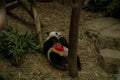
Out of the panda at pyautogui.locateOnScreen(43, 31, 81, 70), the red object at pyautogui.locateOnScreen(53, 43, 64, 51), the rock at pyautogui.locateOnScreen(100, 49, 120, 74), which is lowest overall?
the rock at pyautogui.locateOnScreen(100, 49, 120, 74)

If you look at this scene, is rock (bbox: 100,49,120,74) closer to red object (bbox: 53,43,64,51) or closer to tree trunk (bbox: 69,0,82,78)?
tree trunk (bbox: 69,0,82,78)

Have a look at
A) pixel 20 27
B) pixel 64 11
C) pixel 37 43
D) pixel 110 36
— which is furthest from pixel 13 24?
pixel 110 36

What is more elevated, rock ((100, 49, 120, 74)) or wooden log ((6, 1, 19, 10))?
wooden log ((6, 1, 19, 10))

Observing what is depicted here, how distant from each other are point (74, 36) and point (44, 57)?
3.00 feet

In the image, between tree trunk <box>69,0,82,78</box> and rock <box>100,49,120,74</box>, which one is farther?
rock <box>100,49,120,74</box>

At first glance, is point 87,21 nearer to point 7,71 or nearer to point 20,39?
point 20,39

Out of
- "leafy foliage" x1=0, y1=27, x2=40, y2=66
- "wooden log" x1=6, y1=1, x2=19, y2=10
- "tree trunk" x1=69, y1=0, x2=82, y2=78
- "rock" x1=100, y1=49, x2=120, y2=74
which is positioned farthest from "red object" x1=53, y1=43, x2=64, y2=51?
"wooden log" x1=6, y1=1, x2=19, y2=10

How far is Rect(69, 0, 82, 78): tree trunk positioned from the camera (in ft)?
12.1

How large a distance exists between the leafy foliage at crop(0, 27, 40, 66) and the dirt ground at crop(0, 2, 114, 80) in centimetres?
10

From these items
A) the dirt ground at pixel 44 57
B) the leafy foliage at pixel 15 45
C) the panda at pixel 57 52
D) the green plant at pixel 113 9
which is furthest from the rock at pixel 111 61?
the green plant at pixel 113 9

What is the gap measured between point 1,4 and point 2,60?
87cm

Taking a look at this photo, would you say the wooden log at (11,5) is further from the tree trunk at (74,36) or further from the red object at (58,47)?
the tree trunk at (74,36)

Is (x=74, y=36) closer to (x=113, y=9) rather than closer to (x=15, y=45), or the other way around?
(x=15, y=45)

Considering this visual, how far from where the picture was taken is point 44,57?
4.56 metres
